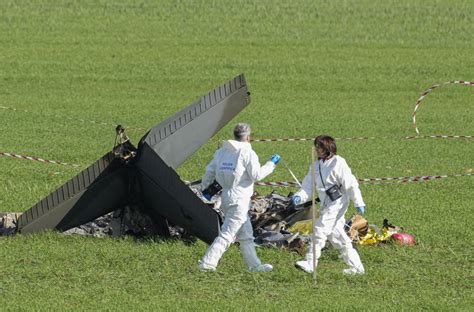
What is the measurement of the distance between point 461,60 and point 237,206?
96.5 ft

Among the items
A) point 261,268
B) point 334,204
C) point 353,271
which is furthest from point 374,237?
point 261,268

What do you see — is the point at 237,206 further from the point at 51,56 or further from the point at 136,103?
the point at 51,56

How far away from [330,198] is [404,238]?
2675 mm

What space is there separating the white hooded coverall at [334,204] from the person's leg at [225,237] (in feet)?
2.64

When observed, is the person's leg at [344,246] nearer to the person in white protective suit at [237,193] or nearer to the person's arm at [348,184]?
the person's arm at [348,184]

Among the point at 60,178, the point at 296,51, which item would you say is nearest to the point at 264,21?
the point at 296,51

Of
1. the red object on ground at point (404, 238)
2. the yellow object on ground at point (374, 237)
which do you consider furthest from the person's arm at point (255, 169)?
the red object on ground at point (404, 238)

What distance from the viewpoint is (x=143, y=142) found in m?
17.5

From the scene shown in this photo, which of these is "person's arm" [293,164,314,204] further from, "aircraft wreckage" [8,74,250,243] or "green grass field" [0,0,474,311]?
"aircraft wreckage" [8,74,250,243]

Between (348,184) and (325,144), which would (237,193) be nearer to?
(325,144)

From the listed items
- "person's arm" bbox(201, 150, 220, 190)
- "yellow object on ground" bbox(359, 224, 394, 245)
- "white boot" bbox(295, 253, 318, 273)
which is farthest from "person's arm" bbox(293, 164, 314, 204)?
"yellow object on ground" bbox(359, 224, 394, 245)

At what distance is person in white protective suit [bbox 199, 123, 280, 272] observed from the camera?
15711mm

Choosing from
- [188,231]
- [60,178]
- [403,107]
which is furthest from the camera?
[403,107]

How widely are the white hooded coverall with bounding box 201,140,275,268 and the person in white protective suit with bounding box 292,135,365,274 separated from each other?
58 centimetres
